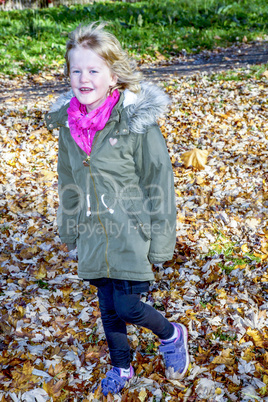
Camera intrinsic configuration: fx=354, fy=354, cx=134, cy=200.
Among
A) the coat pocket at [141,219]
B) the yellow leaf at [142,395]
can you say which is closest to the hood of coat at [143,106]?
the coat pocket at [141,219]

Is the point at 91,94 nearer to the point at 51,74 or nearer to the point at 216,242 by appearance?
the point at 216,242

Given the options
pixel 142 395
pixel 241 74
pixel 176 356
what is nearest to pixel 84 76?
pixel 176 356

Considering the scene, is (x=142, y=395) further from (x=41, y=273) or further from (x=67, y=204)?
(x=41, y=273)

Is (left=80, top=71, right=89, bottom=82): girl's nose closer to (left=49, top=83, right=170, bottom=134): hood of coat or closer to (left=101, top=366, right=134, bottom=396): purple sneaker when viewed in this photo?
(left=49, top=83, right=170, bottom=134): hood of coat

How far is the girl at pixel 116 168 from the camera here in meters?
2.24

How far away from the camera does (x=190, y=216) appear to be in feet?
16.5

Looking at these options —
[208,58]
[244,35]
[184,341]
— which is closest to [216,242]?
[184,341]

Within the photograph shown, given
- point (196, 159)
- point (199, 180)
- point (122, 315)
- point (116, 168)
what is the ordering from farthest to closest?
point (196, 159), point (199, 180), point (122, 315), point (116, 168)

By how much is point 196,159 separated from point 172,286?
2.77m

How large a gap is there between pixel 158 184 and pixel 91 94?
0.72 metres

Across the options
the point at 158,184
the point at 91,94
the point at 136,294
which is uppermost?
the point at 91,94

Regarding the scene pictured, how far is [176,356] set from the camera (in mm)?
2938

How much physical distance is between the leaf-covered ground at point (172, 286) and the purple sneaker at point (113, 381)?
3.8 inches

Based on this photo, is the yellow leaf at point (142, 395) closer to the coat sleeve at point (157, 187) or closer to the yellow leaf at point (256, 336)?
the yellow leaf at point (256, 336)
